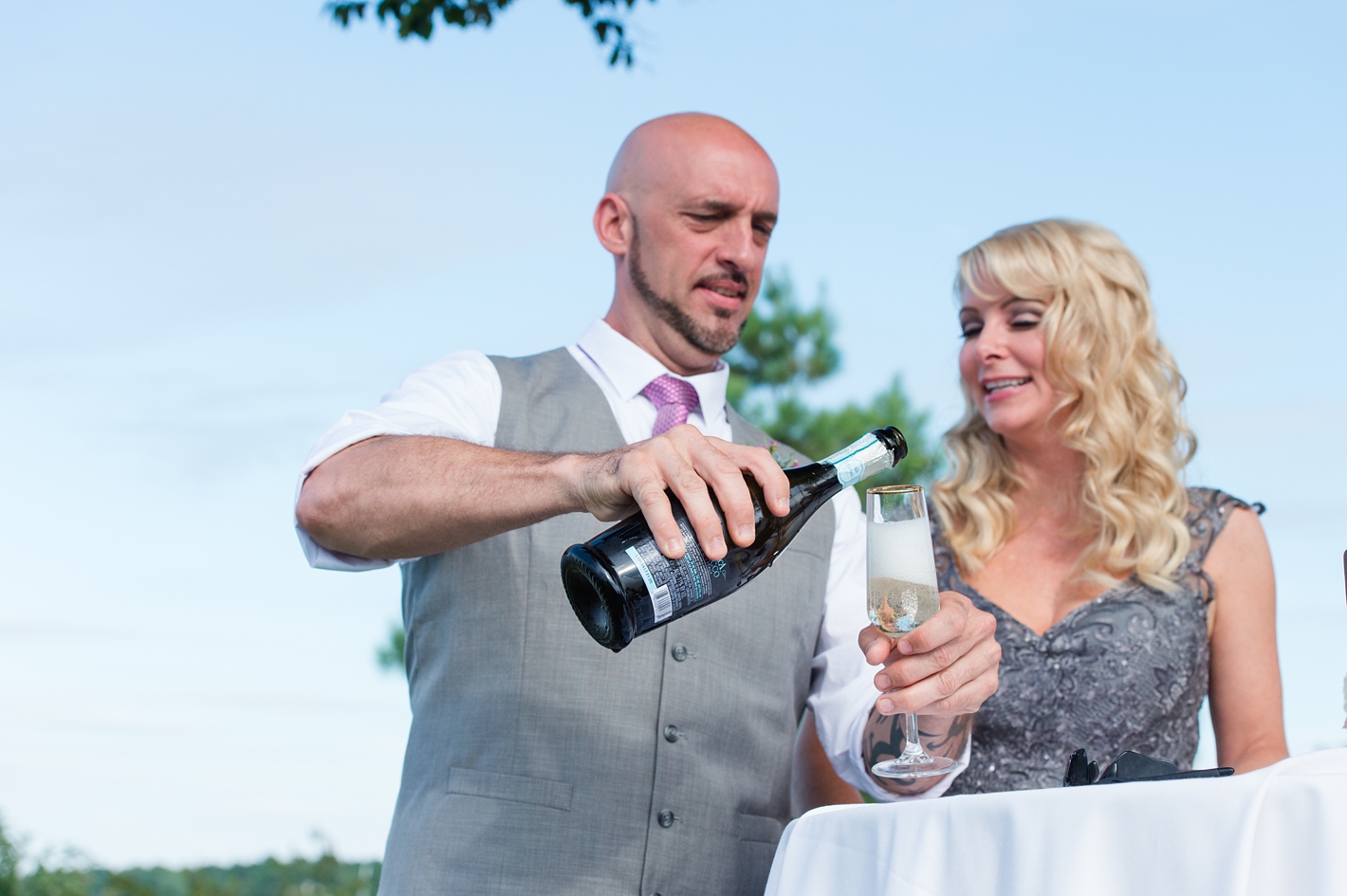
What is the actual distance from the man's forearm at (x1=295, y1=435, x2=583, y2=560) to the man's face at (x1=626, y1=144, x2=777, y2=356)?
127 centimetres

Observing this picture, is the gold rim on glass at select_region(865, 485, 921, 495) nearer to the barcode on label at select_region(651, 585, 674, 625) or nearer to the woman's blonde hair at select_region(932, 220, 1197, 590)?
the barcode on label at select_region(651, 585, 674, 625)

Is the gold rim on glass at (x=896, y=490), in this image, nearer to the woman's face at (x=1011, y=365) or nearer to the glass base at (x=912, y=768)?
the glass base at (x=912, y=768)

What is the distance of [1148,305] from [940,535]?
0.95 m

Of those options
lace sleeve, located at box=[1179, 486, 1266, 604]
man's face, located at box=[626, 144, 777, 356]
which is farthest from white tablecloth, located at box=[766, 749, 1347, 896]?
lace sleeve, located at box=[1179, 486, 1266, 604]

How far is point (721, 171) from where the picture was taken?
3189mm

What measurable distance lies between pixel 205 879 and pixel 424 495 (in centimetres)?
815

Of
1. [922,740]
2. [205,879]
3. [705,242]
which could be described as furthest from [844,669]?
[205,879]

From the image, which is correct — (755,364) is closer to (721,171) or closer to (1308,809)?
(721,171)

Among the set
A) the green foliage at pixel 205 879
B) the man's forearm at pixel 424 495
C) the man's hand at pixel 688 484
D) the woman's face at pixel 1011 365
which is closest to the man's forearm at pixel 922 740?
the man's hand at pixel 688 484

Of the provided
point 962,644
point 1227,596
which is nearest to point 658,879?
point 962,644

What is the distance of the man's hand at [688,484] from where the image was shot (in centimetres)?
151

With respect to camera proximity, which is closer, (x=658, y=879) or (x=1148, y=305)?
(x=658, y=879)

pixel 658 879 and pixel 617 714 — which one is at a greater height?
pixel 617 714

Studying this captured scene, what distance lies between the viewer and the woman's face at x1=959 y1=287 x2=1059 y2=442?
11.1 ft
